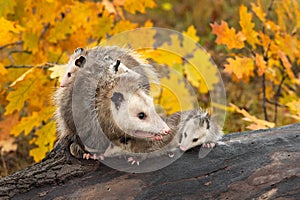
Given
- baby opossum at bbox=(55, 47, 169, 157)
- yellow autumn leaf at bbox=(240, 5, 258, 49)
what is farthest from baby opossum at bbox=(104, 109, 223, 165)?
yellow autumn leaf at bbox=(240, 5, 258, 49)

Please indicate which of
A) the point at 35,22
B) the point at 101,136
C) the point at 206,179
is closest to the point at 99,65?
the point at 101,136

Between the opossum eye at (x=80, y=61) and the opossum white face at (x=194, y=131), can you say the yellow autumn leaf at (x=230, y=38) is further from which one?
the opossum eye at (x=80, y=61)

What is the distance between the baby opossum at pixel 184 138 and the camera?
315 centimetres

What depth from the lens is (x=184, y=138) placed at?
3.31m

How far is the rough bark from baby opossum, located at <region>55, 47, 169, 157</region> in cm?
12

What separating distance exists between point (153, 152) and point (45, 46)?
220 centimetres

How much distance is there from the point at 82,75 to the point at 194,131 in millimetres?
822

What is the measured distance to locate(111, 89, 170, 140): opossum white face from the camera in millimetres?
2859

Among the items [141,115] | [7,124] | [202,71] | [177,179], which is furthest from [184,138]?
[202,71]

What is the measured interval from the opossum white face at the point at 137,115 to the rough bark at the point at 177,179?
337mm

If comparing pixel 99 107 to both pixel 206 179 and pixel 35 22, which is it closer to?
pixel 206 179

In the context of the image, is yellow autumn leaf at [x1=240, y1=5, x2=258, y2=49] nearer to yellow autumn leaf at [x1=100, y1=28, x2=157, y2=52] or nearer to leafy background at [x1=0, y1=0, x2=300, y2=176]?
leafy background at [x1=0, y1=0, x2=300, y2=176]

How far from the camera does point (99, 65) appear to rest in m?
3.05

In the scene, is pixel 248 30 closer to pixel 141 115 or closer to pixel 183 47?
pixel 183 47
